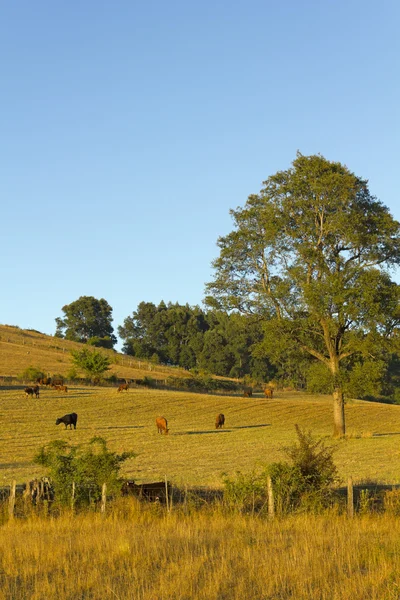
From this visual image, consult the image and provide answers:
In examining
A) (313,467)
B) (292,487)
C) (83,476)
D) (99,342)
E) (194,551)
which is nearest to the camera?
(194,551)

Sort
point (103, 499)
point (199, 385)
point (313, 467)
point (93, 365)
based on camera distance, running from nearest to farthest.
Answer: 1. point (103, 499)
2. point (313, 467)
3. point (93, 365)
4. point (199, 385)

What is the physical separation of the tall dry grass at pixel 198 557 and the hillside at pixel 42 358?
55.7m

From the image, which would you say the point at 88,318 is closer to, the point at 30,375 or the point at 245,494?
the point at 30,375

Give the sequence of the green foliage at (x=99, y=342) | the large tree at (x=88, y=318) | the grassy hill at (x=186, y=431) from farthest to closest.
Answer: the large tree at (x=88, y=318) < the green foliage at (x=99, y=342) < the grassy hill at (x=186, y=431)

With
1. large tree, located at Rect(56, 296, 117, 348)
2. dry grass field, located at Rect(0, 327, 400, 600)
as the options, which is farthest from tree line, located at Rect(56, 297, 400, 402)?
dry grass field, located at Rect(0, 327, 400, 600)

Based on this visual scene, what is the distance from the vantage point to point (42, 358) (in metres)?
88.0

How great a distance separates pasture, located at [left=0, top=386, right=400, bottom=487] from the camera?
25578 millimetres

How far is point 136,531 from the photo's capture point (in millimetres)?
13242

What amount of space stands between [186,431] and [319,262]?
13161 mm

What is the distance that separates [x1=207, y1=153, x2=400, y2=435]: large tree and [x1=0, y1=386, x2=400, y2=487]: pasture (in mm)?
6315

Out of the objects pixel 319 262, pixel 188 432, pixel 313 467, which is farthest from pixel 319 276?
pixel 313 467

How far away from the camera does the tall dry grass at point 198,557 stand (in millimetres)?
9289

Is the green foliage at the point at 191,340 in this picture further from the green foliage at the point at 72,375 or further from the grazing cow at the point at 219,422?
the grazing cow at the point at 219,422

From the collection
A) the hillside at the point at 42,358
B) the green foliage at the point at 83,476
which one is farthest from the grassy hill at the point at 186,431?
the green foliage at the point at 83,476
